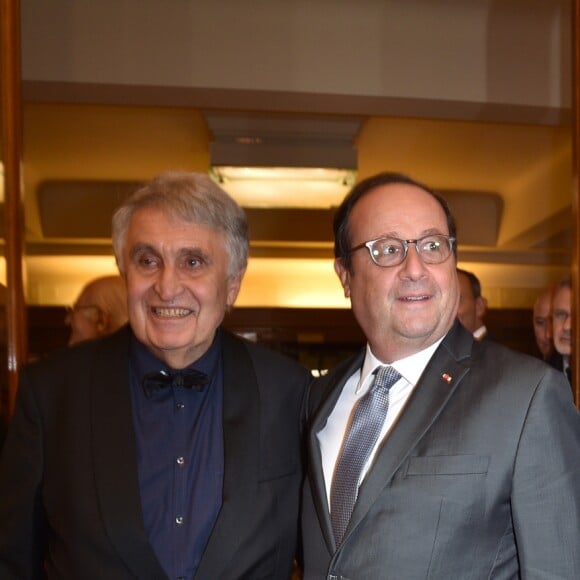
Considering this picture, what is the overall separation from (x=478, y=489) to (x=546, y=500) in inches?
4.5

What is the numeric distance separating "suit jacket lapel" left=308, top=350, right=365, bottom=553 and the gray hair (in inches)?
13.8

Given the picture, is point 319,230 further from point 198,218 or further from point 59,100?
point 198,218

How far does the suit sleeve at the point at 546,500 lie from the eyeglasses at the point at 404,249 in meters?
0.40

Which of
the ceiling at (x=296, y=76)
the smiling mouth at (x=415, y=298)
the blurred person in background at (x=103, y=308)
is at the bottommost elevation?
the blurred person in background at (x=103, y=308)

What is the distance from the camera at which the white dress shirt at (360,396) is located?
150cm

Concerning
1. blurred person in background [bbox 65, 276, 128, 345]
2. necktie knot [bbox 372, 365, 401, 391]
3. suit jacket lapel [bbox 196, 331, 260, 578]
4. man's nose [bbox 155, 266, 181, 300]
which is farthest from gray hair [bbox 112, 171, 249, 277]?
blurred person in background [bbox 65, 276, 128, 345]

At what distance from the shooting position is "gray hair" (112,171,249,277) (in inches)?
64.7

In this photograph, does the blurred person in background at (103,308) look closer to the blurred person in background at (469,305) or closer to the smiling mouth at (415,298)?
the blurred person in background at (469,305)

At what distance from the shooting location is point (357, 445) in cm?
147

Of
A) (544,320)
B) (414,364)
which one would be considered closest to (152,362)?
(414,364)

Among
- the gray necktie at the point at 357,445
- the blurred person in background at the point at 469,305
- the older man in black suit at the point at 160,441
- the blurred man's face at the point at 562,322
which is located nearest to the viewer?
the gray necktie at the point at 357,445

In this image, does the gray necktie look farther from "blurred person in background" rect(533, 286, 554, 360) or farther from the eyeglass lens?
"blurred person in background" rect(533, 286, 554, 360)

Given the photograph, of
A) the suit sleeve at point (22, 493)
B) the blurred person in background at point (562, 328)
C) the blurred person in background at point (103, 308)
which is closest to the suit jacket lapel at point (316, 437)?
the suit sleeve at point (22, 493)

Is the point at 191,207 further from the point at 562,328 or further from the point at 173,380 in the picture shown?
the point at 562,328
